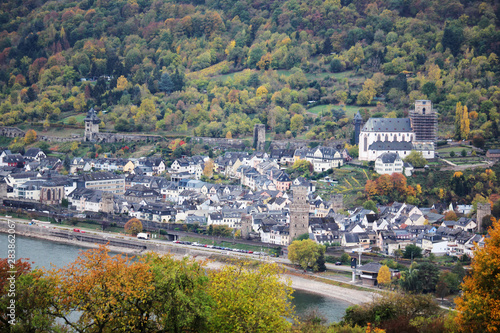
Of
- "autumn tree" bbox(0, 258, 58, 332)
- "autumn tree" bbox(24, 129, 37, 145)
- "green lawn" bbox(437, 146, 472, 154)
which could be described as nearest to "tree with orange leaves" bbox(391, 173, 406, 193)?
"green lawn" bbox(437, 146, 472, 154)

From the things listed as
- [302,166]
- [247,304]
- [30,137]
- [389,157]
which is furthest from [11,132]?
[247,304]

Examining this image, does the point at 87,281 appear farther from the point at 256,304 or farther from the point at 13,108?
the point at 13,108

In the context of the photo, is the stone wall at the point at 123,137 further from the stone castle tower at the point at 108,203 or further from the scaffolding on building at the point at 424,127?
the scaffolding on building at the point at 424,127

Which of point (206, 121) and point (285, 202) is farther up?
point (206, 121)

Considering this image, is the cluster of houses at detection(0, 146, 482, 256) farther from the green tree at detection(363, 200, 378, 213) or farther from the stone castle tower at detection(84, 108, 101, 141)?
the stone castle tower at detection(84, 108, 101, 141)

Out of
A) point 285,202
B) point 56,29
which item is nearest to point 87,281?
point 285,202

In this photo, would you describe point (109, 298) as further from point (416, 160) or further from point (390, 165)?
point (416, 160)
